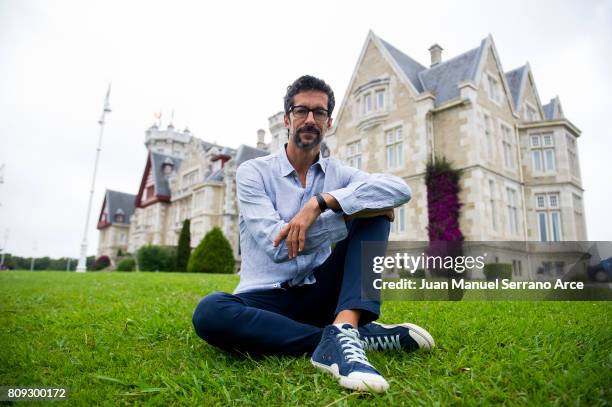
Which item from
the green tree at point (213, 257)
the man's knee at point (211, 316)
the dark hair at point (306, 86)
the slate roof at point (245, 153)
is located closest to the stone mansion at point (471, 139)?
the green tree at point (213, 257)

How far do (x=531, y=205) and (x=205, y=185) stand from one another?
21.3 meters

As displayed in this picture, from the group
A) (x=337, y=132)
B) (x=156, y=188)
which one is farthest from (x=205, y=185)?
(x=337, y=132)

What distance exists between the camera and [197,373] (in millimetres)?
2037

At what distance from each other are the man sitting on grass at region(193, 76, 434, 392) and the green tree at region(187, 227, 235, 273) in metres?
18.2

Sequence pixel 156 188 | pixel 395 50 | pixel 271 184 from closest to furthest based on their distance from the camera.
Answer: pixel 271 184, pixel 395 50, pixel 156 188

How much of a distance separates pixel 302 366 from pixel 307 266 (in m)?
0.56

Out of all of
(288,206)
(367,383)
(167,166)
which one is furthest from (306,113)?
(167,166)

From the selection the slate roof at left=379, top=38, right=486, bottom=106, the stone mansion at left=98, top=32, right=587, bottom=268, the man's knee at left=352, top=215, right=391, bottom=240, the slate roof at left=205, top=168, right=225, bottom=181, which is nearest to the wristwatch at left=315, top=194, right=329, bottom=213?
the man's knee at left=352, top=215, right=391, bottom=240

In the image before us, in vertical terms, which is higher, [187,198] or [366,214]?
[187,198]

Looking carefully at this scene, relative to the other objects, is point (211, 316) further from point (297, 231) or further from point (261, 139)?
point (261, 139)

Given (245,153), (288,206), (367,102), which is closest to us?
(288,206)

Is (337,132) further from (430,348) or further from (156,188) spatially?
(156,188)

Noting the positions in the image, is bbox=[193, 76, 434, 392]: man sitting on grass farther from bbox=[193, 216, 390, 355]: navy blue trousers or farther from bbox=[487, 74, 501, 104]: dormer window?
bbox=[487, 74, 501, 104]: dormer window

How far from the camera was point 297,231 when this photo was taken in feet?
7.11
